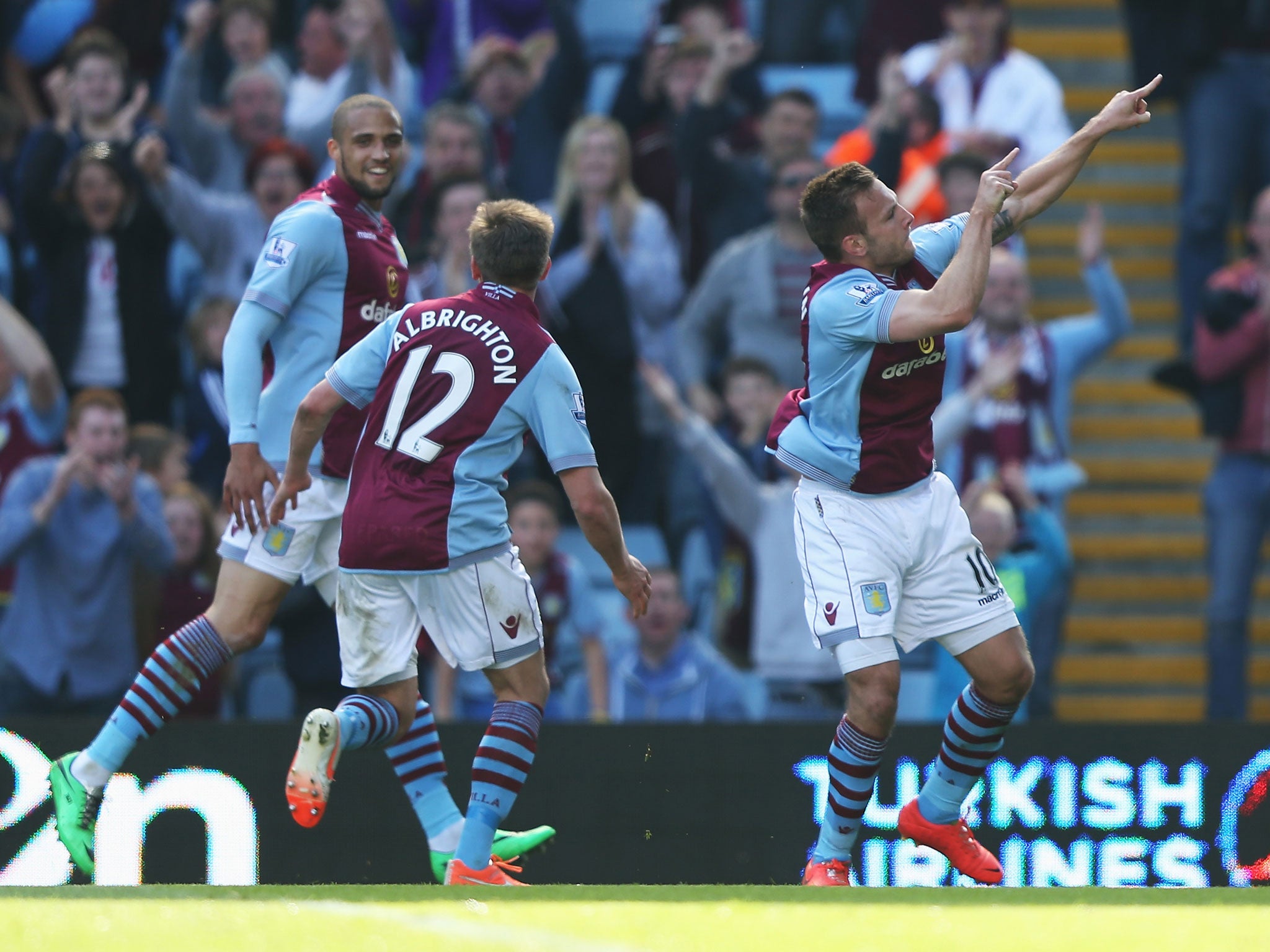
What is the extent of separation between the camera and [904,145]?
33.6ft

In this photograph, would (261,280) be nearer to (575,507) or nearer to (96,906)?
(575,507)

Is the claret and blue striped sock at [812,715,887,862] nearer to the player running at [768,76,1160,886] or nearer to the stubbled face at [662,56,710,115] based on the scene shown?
the player running at [768,76,1160,886]

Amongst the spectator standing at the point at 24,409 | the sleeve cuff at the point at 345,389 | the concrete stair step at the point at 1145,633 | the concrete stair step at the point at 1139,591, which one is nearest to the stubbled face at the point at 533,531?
the spectator standing at the point at 24,409

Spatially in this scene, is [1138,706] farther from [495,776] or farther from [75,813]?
[75,813]

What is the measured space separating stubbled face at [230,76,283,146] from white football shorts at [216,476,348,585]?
14.1ft

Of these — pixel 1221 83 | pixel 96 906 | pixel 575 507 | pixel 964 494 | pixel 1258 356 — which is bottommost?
pixel 96 906

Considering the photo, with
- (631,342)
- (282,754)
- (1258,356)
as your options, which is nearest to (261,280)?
(282,754)

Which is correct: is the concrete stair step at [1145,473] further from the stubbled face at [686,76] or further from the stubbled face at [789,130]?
the stubbled face at [686,76]

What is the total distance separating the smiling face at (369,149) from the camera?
6.24 meters

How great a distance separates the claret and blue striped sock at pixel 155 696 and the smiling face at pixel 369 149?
1.44 m

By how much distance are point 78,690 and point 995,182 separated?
15.2 feet

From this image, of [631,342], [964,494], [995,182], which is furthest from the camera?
[631,342]

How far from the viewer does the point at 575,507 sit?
5738mm

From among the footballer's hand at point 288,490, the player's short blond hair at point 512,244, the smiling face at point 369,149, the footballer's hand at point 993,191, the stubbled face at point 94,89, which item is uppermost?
the stubbled face at point 94,89
